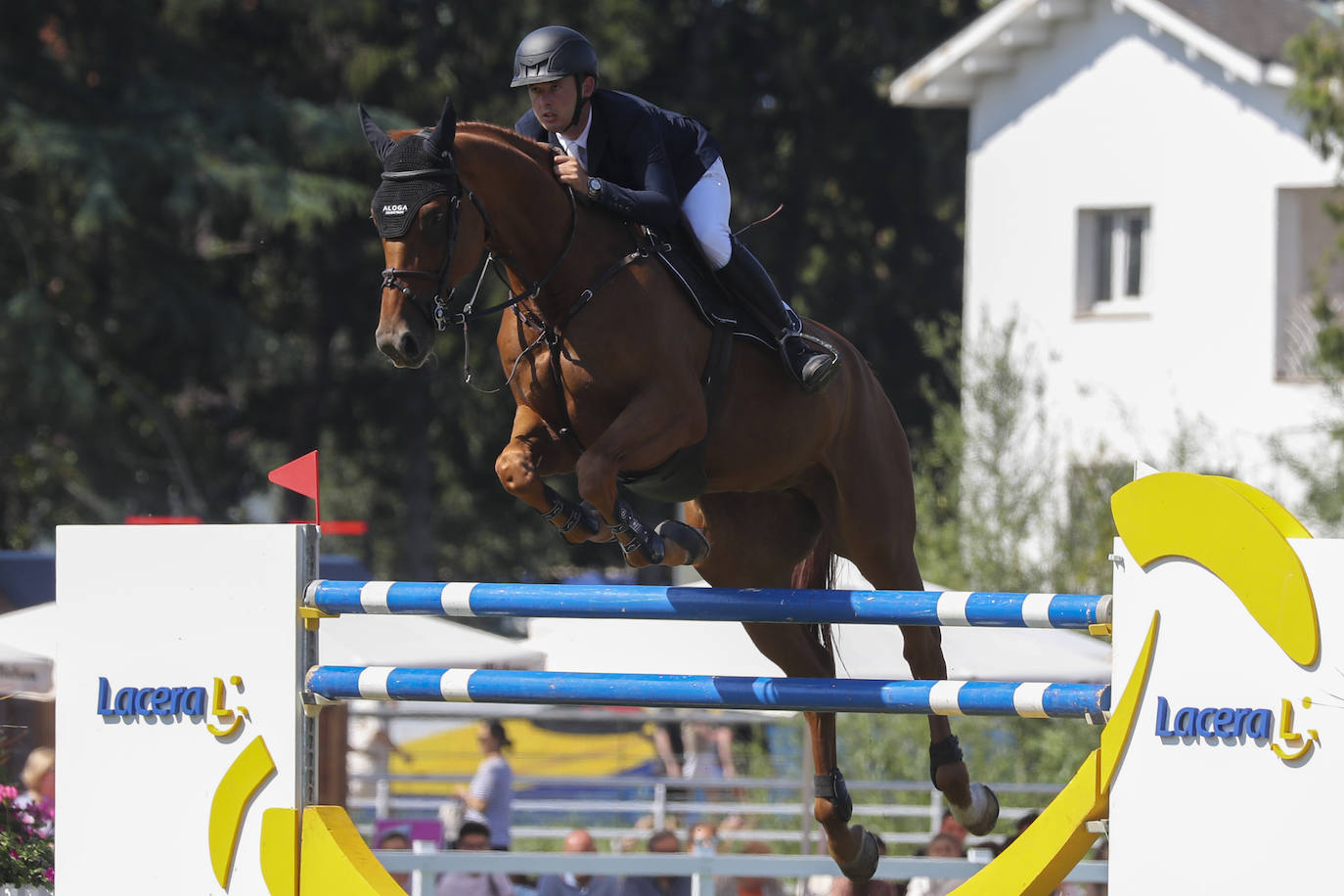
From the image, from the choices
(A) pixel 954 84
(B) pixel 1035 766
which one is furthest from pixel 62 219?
(B) pixel 1035 766

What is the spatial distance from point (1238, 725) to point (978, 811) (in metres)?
2.09

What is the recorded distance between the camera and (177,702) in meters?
3.84

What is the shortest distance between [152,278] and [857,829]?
1364 cm

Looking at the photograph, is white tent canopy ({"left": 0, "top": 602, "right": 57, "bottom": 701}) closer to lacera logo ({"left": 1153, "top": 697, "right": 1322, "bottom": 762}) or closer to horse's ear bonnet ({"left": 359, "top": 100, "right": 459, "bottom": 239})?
horse's ear bonnet ({"left": 359, "top": 100, "right": 459, "bottom": 239})

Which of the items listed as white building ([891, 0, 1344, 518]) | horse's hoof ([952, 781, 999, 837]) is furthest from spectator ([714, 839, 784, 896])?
white building ([891, 0, 1344, 518])

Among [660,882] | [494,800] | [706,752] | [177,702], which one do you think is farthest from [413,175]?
[706,752]

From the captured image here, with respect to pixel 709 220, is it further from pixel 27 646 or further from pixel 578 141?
pixel 27 646

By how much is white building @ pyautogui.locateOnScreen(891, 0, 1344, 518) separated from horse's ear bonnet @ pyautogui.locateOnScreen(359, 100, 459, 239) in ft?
39.2

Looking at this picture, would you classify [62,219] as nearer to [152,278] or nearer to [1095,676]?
[152,278]

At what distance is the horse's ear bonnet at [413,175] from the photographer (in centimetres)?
401

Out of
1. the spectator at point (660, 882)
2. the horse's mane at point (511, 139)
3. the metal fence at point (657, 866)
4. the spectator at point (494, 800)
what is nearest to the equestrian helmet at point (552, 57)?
the horse's mane at point (511, 139)

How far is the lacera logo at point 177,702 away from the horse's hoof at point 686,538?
1.16 m

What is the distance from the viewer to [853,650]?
8.49 metres

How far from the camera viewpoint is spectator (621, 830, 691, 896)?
720cm
